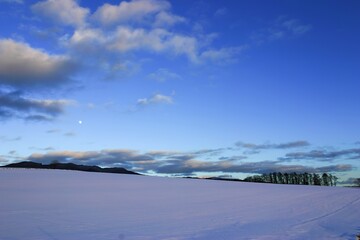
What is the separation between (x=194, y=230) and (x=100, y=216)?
568 cm

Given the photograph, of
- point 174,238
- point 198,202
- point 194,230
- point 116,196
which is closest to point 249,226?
point 194,230

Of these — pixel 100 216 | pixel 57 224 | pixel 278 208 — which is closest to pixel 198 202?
pixel 278 208

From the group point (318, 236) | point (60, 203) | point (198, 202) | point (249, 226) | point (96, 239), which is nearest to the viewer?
point (96, 239)

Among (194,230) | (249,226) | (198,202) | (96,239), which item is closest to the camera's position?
(96,239)

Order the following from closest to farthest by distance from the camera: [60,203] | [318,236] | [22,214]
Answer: [318,236]
[22,214]
[60,203]

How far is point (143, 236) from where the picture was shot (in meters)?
14.0

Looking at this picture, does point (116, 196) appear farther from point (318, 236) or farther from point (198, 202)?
point (318, 236)

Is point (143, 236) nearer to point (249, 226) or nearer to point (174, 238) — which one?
point (174, 238)

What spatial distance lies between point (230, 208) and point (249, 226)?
6.07 meters

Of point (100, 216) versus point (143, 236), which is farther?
point (100, 216)

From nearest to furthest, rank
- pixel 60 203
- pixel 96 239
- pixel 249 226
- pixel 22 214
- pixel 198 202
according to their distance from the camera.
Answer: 1. pixel 96 239
2. pixel 249 226
3. pixel 22 214
4. pixel 60 203
5. pixel 198 202

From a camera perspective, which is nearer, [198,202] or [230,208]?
[230,208]

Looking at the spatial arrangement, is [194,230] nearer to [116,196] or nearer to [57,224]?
[57,224]

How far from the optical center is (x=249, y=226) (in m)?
16.4
